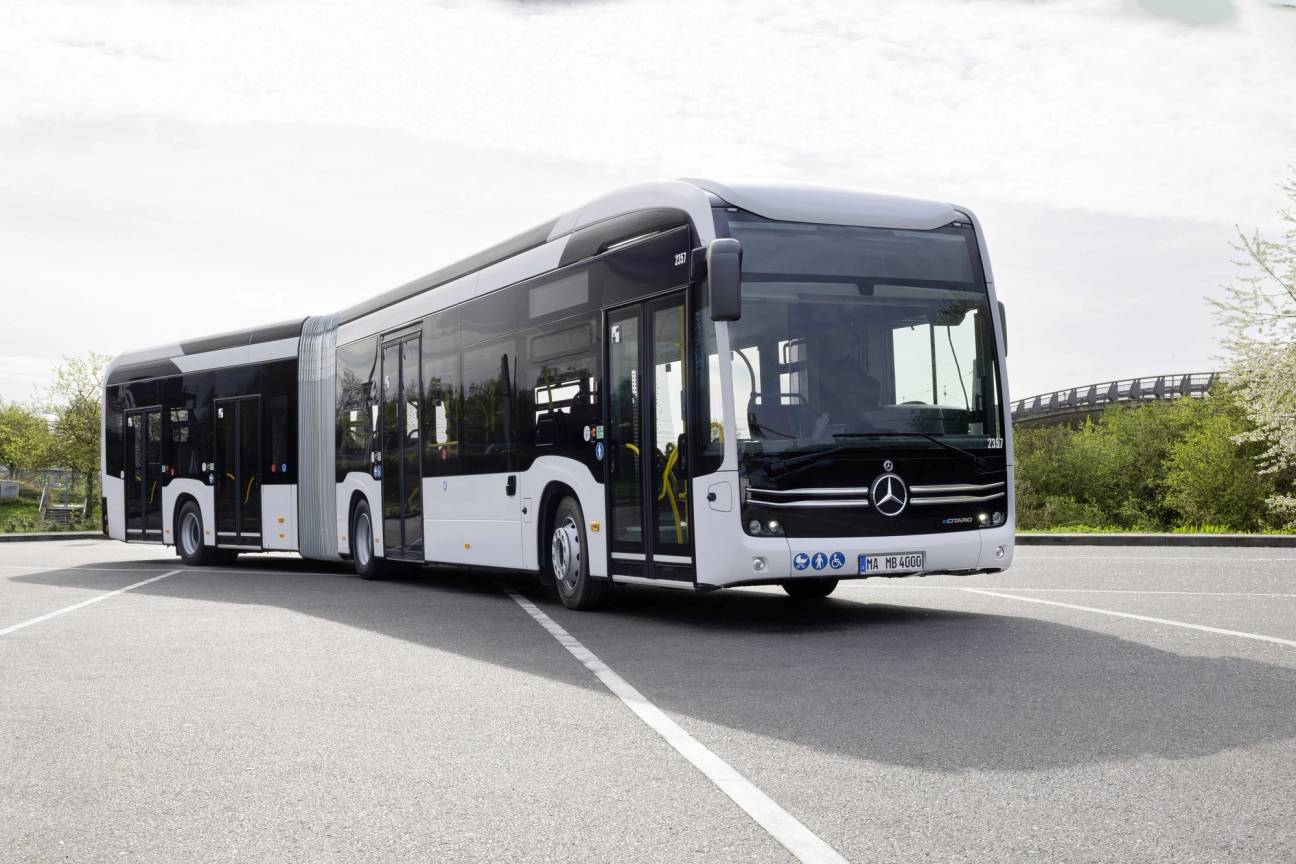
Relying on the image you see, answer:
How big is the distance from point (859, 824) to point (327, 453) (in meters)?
15.6

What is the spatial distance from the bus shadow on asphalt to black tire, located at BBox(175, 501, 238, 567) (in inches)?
348

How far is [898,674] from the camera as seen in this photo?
8.72 m

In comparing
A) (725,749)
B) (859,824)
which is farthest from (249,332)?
(859,824)

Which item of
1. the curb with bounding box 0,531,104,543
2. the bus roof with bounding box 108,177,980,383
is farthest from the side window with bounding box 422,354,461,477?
the curb with bounding box 0,531,104,543

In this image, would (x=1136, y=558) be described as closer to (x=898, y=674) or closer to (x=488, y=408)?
(x=488, y=408)

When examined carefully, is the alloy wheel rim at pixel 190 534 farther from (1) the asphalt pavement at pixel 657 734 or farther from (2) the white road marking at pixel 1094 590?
(2) the white road marking at pixel 1094 590

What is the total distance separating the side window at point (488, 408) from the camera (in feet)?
47.1

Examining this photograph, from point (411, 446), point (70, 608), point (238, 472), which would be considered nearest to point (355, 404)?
point (411, 446)

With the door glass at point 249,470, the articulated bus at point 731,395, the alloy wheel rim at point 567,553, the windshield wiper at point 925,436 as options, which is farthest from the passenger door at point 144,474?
the windshield wiper at point 925,436

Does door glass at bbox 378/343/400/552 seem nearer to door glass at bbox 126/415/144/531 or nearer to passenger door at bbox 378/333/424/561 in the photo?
passenger door at bbox 378/333/424/561

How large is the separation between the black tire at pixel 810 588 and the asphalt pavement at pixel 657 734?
680 mm

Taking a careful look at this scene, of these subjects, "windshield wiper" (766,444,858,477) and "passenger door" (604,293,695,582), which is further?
"passenger door" (604,293,695,582)

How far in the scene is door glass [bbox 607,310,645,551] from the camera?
11891 millimetres

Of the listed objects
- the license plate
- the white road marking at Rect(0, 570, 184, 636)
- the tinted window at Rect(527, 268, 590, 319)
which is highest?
the tinted window at Rect(527, 268, 590, 319)
